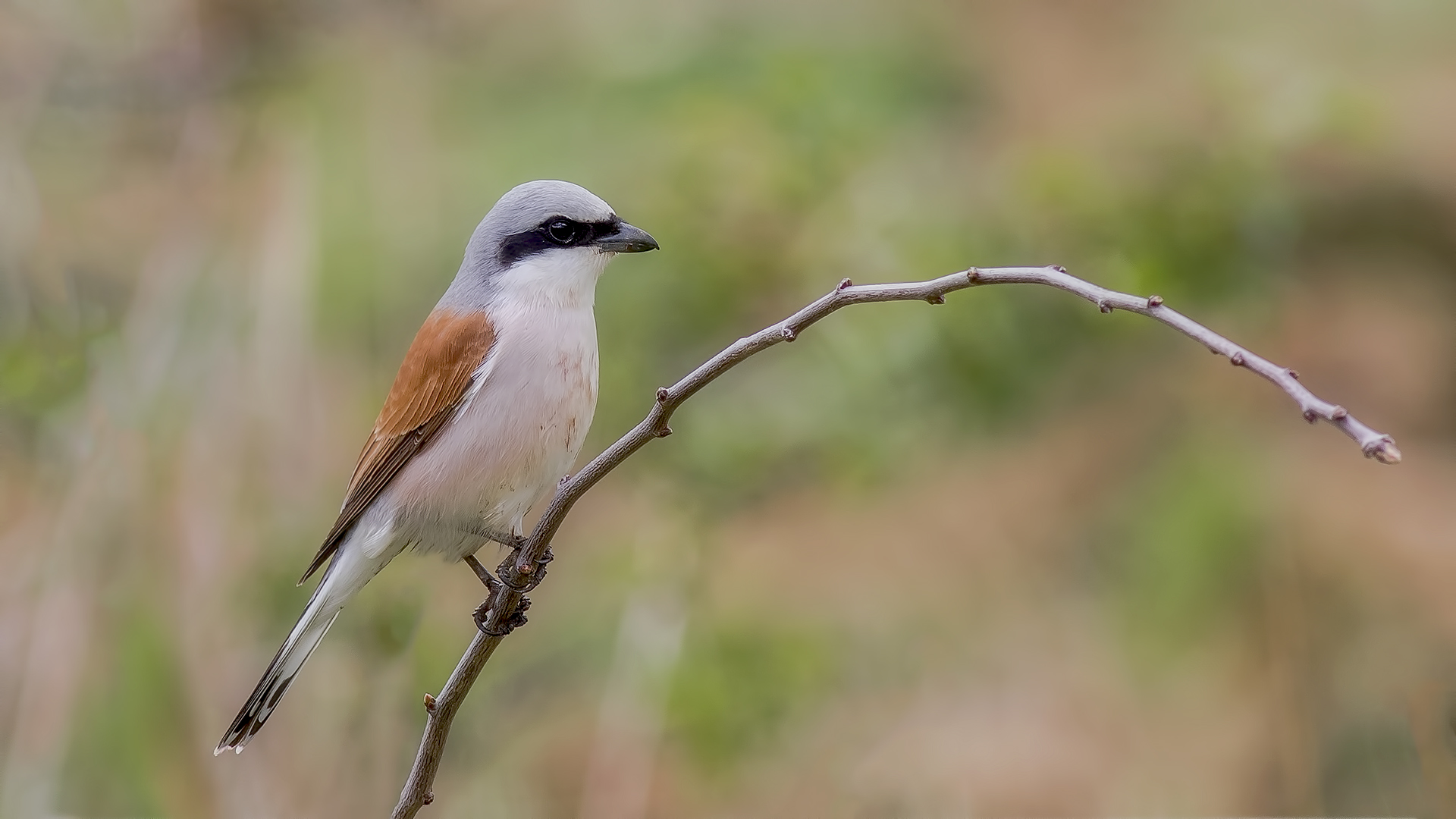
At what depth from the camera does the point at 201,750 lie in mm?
3918

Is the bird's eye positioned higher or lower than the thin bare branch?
higher

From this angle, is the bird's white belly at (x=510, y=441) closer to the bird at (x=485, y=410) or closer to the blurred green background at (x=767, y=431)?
the bird at (x=485, y=410)

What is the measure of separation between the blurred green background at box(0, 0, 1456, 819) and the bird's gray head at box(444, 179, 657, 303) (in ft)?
3.69

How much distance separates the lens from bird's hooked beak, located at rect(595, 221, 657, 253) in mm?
2643

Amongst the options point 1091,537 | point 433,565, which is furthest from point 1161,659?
point 433,565

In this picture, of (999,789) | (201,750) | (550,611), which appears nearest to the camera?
(201,750)

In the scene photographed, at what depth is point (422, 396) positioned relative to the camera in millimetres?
2799

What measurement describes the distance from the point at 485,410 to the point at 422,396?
0.74 feet

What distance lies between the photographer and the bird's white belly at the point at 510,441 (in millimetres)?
2543

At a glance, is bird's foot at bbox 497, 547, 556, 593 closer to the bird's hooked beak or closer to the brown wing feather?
the brown wing feather

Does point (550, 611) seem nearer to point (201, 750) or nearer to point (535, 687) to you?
point (535, 687)

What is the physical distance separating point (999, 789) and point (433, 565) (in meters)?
2.12

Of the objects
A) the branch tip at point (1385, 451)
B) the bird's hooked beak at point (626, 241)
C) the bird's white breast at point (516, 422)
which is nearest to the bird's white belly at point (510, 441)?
the bird's white breast at point (516, 422)

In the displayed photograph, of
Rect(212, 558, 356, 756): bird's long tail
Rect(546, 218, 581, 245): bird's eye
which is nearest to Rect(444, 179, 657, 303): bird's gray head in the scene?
Rect(546, 218, 581, 245): bird's eye
